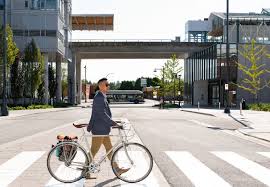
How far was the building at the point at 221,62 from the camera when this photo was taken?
5966 cm

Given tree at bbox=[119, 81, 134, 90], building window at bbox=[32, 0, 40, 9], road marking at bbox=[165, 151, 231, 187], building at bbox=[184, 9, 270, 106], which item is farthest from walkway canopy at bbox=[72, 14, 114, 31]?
tree at bbox=[119, 81, 134, 90]

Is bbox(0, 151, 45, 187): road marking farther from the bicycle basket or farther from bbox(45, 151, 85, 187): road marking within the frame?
the bicycle basket

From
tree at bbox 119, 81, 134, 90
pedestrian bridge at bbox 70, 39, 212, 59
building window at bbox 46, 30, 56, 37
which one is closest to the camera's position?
building window at bbox 46, 30, 56, 37

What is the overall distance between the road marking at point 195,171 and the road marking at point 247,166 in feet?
2.31

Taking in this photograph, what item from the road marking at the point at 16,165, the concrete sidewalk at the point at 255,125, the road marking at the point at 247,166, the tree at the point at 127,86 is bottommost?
A: the concrete sidewalk at the point at 255,125

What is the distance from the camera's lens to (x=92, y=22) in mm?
77312

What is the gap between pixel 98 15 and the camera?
73.8 metres

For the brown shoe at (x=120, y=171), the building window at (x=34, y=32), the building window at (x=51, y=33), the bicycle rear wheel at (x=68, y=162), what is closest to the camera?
the bicycle rear wheel at (x=68, y=162)

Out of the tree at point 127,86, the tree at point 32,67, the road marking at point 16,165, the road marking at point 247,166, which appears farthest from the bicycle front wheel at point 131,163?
the tree at point 127,86

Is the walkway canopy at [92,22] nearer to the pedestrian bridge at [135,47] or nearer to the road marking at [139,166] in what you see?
the pedestrian bridge at [135,47]

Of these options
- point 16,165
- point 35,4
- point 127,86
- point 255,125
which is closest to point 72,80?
point 35,4

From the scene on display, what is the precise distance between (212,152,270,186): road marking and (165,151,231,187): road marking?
70 centimetres

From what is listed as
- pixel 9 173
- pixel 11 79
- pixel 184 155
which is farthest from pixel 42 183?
pixel 11 79

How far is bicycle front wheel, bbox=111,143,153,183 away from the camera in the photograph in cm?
769
